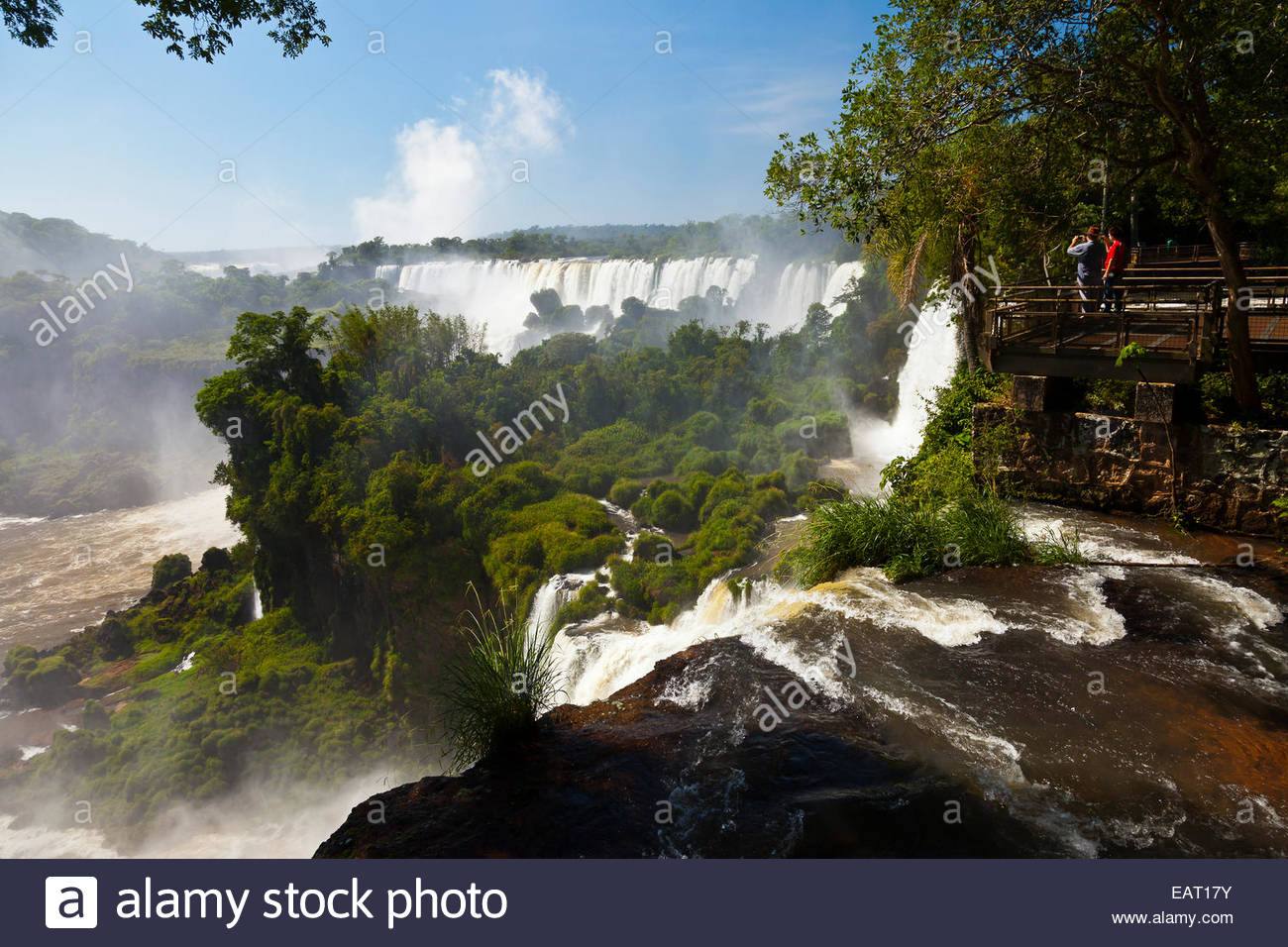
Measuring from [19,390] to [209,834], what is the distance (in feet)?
200

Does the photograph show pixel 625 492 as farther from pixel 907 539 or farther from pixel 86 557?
pixel 86 557

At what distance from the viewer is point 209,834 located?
67.6ft

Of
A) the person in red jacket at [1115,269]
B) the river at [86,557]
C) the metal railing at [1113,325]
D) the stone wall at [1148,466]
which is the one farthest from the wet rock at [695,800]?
the river at [86,557]

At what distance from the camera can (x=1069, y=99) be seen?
8.30 metres

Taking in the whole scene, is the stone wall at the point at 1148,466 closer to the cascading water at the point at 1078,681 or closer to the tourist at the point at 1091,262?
the cascading water at the point at 1078,681

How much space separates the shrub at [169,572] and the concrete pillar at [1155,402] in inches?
1467

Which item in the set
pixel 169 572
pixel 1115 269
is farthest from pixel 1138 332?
pixel 169 572

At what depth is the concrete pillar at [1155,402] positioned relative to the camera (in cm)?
873

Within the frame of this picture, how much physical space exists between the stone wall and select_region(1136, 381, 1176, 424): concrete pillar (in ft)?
0.36

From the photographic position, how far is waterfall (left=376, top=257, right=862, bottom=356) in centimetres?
4647

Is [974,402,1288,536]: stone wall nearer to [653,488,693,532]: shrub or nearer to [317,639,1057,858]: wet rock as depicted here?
[317,639,1057,858]: wet rock

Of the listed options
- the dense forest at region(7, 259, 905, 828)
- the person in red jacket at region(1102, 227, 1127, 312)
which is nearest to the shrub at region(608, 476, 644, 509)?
the dense forest at region(7, 259, 905, 828)

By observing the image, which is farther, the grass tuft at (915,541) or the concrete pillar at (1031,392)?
the concrete pillar at (1031,392)
